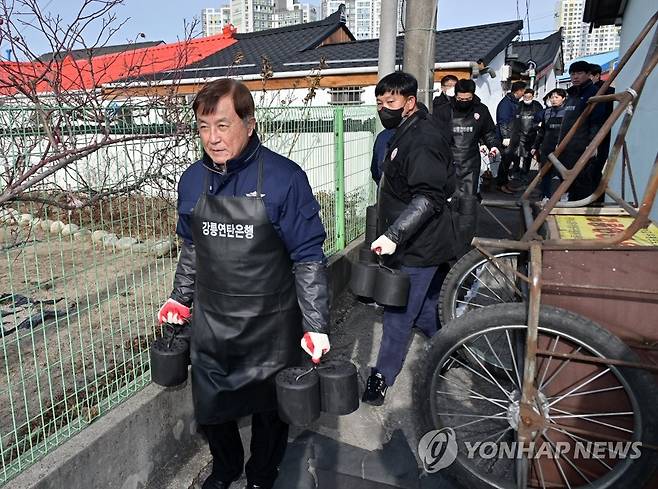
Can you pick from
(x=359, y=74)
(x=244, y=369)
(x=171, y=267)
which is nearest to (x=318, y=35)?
(x=359, y=74)

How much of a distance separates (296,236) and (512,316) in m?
0.98

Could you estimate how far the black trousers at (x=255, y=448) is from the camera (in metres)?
2.43

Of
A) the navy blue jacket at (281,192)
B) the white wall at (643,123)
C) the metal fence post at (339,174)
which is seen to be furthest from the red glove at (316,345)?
the metal fence post at (339,174)

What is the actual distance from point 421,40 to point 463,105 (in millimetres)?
1353

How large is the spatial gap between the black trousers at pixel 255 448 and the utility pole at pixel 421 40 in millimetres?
4088

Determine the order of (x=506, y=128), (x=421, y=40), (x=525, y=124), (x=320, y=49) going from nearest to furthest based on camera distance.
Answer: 1. (x=421, y=40)
2. (x=506, y=128)
3. (x=525, y=124)
4. (x=320, y=49)

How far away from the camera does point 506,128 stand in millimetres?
11742

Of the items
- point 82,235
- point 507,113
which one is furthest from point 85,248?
point 507,113

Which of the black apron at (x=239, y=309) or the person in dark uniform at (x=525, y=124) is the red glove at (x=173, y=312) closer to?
the black apron at (x=239, y=309)

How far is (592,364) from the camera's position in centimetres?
215

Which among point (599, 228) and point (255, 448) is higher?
point (599, 228)

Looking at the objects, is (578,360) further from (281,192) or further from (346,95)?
(346,95)

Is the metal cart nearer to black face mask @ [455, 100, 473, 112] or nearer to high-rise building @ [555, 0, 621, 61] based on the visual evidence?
black face mask @ [455, 100, 473, 112]

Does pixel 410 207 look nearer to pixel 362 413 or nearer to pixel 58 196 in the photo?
pixel 362 413
